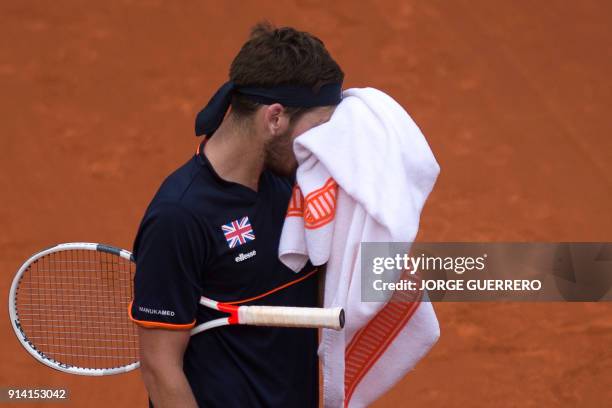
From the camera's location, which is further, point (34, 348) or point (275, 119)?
point (34, 348)

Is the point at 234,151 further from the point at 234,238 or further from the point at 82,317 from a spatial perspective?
the point at 82,317

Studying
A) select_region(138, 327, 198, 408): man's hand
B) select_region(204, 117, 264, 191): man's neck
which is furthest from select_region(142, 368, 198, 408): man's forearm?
select_region(204, 117, 264, 191): man's neck

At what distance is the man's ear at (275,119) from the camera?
3.37 m

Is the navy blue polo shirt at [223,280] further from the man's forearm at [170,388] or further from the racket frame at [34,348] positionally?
the racket frame at [34,348]

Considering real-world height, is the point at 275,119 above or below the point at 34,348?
above

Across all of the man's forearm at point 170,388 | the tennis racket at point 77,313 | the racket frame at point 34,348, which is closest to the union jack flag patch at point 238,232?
the tennis racket at point 77,313

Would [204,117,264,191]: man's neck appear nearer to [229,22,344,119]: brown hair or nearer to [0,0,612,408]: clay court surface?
[229,22,344,119]: brown hair

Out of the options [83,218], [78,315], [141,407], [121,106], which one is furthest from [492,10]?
[78,315]

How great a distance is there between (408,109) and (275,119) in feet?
14.2

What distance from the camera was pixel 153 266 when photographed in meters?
3.30

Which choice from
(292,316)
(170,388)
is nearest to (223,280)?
(292,316)

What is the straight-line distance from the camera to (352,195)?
3400 mm

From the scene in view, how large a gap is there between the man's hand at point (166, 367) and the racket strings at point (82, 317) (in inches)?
39.2

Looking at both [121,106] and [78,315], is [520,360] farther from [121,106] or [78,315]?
[121,106]
